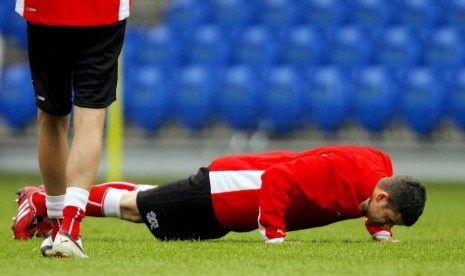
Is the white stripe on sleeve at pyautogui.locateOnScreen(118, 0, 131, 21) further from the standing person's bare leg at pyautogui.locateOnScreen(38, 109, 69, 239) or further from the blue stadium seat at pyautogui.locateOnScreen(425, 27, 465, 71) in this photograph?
the blue stadium seat at pyautogui.locateOnScreen(425, 27, 465, 71)

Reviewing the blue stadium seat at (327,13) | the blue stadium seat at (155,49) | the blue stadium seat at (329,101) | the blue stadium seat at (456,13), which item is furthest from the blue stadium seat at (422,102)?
the blue stadium seat at (155,49)

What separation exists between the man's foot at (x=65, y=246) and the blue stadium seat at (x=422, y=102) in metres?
7.96

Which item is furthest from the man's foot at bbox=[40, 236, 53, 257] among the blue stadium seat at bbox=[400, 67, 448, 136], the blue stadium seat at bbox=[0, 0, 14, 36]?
the blue stadium seat at bbox=[0, 0, 14, 36]

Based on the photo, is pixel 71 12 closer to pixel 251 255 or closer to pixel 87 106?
pixel 87 106

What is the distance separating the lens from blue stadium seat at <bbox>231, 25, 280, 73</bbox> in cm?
1230

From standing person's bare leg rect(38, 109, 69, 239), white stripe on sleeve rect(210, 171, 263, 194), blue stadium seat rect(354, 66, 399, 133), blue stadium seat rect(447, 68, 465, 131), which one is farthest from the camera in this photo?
blue stadium seat rect(354, 66, 399, 133)

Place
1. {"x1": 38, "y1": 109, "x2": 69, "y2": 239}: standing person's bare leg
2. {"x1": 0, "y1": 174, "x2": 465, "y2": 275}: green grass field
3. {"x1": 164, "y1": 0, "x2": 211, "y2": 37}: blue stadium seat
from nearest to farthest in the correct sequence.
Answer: {"x1": 0, "y1": 174, "x2": 465, "y2": 275}: green grass field < {"x1": 38, "y1": 109, "x2": 69, "y2": 239}: standing person's bare leg < {"x1": 164, "y1": 0, "x2": 211, "y2": 37}: blue stadium seat

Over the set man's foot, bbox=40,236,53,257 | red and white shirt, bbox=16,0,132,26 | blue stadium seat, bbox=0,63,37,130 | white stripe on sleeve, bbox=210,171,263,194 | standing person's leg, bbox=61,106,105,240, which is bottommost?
blue stadium seat, bbox=0,63,37,130

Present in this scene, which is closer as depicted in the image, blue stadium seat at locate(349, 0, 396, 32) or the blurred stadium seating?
the blurred stadium seating

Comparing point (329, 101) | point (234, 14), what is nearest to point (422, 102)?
point (329, 101)

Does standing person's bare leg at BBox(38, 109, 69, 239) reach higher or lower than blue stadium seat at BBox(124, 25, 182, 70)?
A: higher

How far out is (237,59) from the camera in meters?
12.5

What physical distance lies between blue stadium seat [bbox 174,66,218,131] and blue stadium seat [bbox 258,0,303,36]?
103cm

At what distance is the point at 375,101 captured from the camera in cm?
1155
